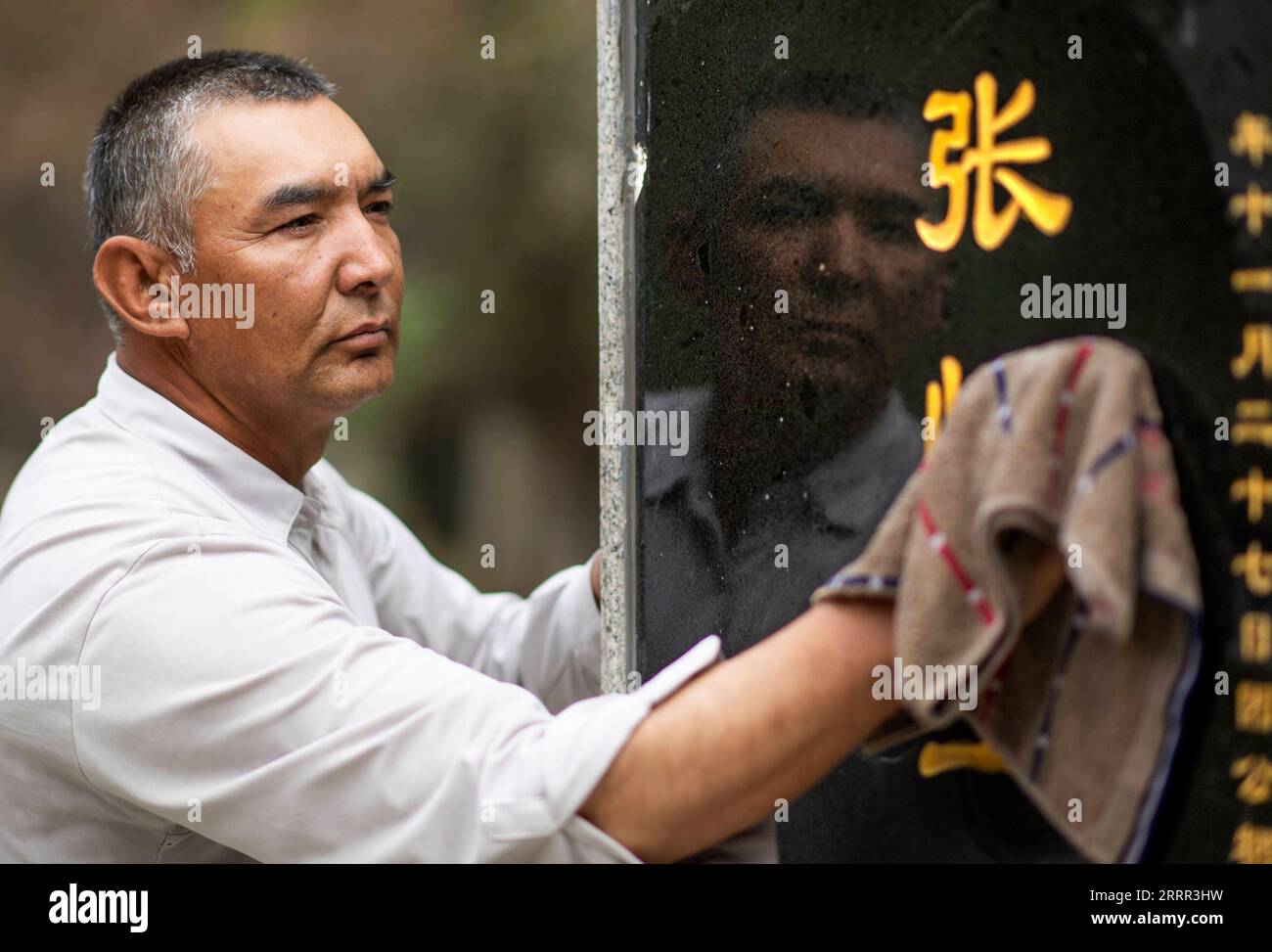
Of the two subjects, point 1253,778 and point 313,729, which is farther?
point 313,729

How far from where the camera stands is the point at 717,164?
1622 millimetres

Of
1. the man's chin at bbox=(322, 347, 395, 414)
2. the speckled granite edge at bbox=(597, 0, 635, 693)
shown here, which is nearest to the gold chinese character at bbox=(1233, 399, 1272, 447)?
the speckled granite edge at bbox=(597, 0, 635, 693)

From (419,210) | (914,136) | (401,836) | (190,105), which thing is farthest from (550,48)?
(401,836)

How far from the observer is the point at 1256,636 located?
116cm

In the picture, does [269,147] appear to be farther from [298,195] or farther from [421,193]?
[421,193]

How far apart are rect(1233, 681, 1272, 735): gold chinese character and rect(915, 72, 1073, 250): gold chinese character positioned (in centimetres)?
44

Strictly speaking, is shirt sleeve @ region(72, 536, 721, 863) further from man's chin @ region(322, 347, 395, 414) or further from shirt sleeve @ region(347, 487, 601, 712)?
shirt sleeve @ region(347, 487, 601, 712)

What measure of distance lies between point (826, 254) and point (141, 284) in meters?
0.91

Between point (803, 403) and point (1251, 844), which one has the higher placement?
point (803, 403)

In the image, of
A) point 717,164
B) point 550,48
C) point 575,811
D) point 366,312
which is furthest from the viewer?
point 550,48

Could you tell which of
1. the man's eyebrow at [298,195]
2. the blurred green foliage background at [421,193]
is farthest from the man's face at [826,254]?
the blurred green foliage background at [421,193]

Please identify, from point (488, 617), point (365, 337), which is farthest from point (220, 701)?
point (488, 617)
